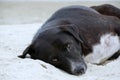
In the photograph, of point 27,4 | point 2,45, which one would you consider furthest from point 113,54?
point 27,4

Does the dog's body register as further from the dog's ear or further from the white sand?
the white sand

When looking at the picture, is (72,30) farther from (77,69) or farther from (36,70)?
(36,70)

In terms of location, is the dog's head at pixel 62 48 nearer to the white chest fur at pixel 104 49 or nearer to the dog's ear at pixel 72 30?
the dog's ear at pixel 72 30

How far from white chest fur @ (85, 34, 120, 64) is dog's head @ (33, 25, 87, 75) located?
27cm

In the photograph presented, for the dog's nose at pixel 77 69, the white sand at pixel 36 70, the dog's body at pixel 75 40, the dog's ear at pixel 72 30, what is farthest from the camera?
the dog's ear at pixel 72 30

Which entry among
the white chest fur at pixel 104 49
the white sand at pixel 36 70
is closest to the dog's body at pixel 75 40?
the white chest fur at pixel 104 49

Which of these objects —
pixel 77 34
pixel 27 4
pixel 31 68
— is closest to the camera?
pixel 31 68

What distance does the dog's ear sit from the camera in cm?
417

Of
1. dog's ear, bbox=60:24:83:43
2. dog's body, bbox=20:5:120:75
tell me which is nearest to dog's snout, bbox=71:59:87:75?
dog's body, bbox=20:5:120:75

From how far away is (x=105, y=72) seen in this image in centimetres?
400

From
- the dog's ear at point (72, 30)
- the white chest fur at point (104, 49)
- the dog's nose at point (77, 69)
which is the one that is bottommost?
the white chest fur at point (104, 49)

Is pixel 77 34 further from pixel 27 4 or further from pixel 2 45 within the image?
pixel 27 4

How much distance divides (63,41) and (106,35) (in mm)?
864

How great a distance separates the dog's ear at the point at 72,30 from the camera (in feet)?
13.7
